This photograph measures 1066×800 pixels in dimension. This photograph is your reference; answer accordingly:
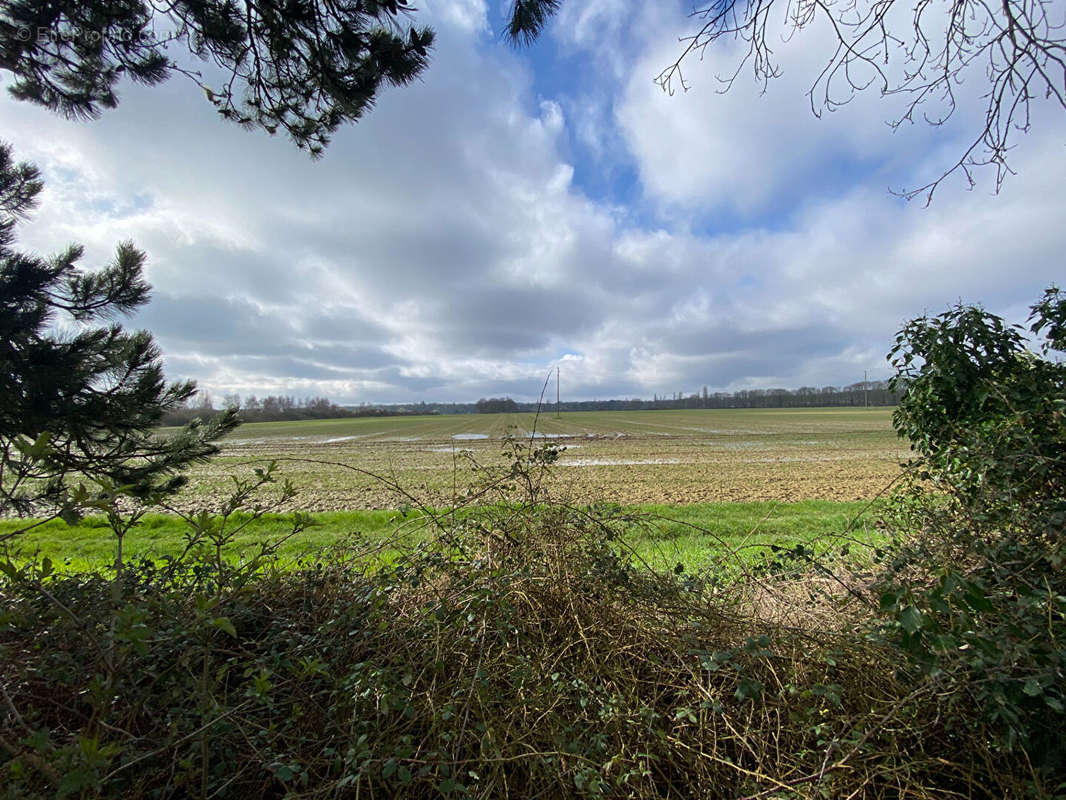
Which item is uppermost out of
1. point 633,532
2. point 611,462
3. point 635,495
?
point 633,532

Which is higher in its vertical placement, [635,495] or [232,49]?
[232,49]

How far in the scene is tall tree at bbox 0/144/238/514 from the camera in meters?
3.04

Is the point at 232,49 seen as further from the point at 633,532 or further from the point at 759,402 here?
the point at 759,402

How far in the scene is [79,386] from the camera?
330 centimetres

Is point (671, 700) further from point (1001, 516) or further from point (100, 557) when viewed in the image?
point (100, 557)

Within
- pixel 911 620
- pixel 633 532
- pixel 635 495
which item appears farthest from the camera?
pixel 635 495

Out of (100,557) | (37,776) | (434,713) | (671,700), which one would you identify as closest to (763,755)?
(671,700)

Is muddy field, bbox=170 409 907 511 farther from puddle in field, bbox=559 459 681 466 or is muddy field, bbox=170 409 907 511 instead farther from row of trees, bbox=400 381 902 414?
row of trees, bbox=400 381 902 414

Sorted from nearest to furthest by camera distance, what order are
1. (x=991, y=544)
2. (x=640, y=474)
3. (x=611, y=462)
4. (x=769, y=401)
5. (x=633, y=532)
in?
(x=991, y=544) → (x=633, y=532) → (x=640, y=474) → (x=611, y=462) → (x=769, y=401)

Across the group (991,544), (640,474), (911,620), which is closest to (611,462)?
(640,474)

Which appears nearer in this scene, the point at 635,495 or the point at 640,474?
the point at 635,495

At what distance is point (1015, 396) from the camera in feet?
9.91

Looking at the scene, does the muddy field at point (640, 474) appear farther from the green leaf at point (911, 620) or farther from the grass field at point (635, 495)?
the green leaf at point (911, 620)

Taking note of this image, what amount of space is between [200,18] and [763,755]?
5.59 m
